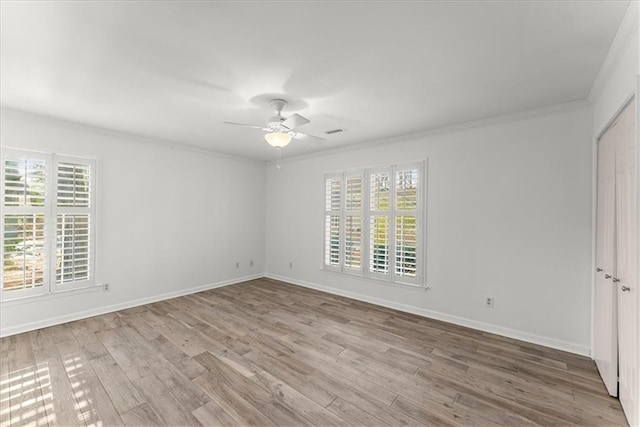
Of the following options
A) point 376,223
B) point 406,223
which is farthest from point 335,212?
point 406,223

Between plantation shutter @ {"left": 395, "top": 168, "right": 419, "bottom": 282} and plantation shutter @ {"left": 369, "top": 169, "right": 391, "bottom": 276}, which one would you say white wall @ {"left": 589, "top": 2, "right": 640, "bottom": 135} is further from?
plantation shutter @ {"left": 369, "top": 169, "right": 391, "bottom": 276}

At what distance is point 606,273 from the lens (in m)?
2.41

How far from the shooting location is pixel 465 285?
364cm

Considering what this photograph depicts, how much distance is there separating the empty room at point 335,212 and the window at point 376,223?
37mm

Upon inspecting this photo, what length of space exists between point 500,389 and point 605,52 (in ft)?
8.95

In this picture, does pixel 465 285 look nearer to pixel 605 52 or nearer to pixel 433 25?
pixel 605 52

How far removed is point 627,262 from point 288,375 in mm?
2726

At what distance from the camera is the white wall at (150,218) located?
3535mm

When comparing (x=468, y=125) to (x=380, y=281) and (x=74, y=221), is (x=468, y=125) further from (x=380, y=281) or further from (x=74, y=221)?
→ (x=74, y=221)

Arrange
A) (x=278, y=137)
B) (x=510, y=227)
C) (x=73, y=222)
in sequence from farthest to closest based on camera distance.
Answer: (x=73, y=222)
(x=510, y=227)
(x=278, y=137)

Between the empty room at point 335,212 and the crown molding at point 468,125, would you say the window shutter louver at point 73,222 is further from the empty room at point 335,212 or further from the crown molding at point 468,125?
the crown molding at point 468,125

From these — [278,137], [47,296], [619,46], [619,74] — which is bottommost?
[47,296]

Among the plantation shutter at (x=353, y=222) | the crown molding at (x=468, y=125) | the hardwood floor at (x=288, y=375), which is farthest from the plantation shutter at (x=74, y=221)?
the plantation shutter at (x=353, y=222)

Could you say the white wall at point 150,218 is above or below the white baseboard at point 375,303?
above
